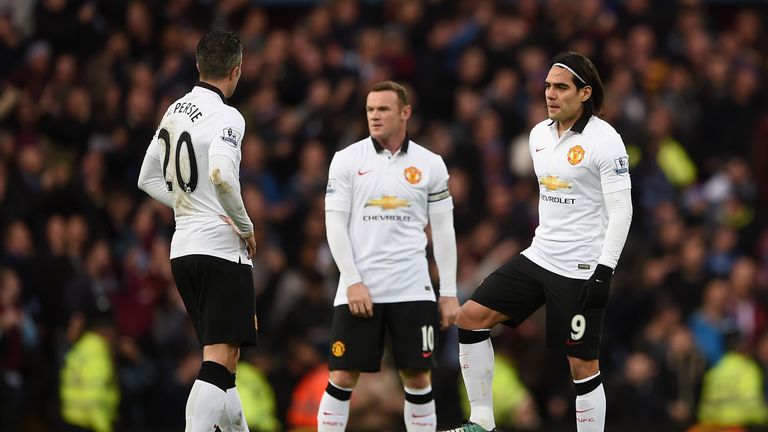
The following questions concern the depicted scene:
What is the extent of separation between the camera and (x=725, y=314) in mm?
16391

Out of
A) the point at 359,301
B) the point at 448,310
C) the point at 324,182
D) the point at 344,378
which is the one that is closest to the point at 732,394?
the point at 324,182

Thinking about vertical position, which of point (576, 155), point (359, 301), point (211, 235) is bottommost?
point (359, 301)

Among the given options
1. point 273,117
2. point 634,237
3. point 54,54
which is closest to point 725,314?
point 634,237

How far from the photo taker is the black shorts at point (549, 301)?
9.67m

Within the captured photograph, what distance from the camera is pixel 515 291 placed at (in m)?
9.88

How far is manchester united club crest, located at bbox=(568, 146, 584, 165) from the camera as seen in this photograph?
9609 mm

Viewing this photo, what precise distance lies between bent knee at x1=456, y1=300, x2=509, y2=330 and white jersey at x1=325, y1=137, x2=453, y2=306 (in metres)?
0.56

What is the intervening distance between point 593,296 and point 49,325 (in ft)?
26.7

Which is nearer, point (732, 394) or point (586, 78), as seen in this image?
point (586, 78)

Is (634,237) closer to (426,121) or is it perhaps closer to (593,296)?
(426,121)

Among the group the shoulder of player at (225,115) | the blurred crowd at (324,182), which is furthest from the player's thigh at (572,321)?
the blurred crowd at (324,182)

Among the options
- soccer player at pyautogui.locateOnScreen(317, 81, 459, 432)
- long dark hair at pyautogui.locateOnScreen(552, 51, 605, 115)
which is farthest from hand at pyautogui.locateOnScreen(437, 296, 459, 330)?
long dark hair at pyautogui.locateOnScreen(552, 51, 605, 115)

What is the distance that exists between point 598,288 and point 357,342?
76.1 inches

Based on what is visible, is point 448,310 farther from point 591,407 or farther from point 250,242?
point 250,242
